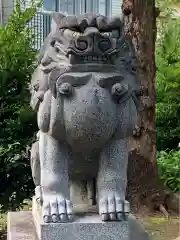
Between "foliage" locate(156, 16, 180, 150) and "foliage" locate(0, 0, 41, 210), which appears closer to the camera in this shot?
"foliage" locate(0, 0, 41, 210)

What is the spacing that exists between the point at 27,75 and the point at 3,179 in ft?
3.34

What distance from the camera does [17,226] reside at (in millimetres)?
Answer: 3482

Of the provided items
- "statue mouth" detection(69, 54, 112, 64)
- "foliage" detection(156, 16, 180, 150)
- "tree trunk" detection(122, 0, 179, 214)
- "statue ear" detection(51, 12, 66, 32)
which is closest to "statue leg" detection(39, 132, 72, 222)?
"statue mouth" detection(69, 54, 112, 64)

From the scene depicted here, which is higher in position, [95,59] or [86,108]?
[95,59]

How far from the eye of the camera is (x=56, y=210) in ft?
9.14

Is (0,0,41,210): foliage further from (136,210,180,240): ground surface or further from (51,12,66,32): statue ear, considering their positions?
(51,12,66,32): statue ear

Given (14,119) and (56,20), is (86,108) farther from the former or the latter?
(14,119)

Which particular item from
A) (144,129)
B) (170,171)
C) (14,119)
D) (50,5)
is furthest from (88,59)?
(50,5)

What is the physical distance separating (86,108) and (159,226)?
2.98m

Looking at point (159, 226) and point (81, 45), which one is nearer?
point (81, 45)

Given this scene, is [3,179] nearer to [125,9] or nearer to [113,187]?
[125,9]

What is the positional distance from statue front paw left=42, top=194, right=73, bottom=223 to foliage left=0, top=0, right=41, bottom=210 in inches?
98.2

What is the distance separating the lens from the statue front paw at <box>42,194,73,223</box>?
277 centimetres

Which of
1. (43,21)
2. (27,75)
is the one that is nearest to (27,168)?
(27,75)
